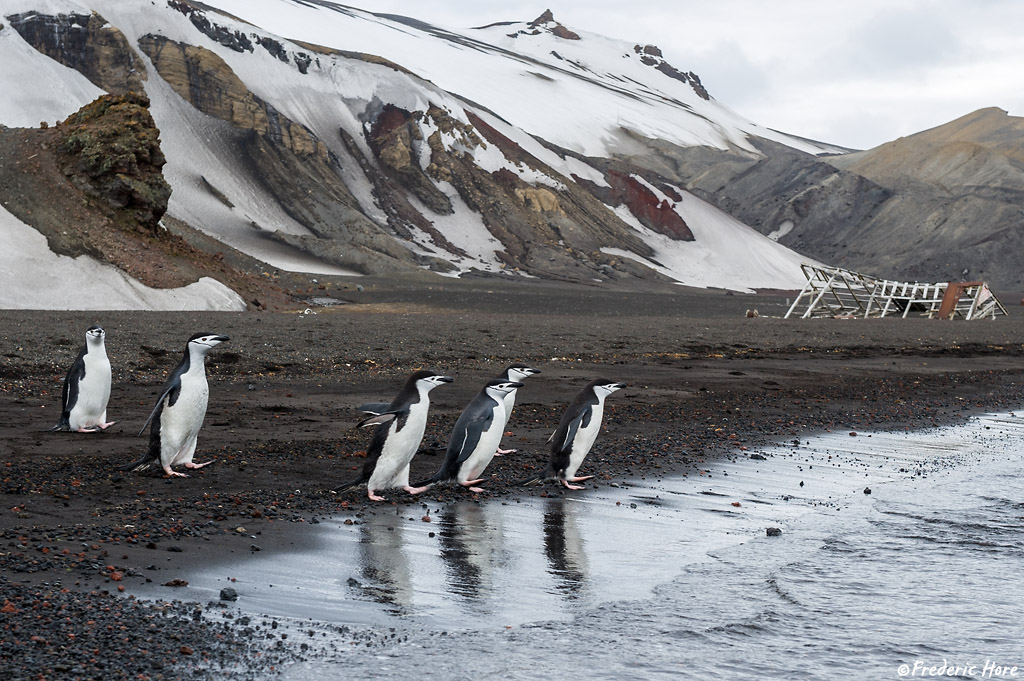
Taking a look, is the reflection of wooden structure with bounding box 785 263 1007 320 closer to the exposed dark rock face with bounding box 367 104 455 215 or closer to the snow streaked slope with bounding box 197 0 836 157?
the exposed dark rock face with bounding box 367 104 455 215

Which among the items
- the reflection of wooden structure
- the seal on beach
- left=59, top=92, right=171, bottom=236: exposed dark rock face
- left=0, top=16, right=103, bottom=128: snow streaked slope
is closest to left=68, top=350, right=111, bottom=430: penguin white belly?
the seal on beach

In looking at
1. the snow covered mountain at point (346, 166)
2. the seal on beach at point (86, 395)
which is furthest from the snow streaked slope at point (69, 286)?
the snow covered mountain at point (346, 166)

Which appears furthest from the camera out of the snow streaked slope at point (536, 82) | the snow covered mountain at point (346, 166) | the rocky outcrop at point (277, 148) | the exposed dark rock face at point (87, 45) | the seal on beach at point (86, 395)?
the snow streaked slope at point (536, 82)

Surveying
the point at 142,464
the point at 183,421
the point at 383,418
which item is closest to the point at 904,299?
the point at 383,418

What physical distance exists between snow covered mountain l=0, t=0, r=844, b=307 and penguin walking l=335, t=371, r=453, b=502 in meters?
40.1

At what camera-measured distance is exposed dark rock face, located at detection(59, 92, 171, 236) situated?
3244 centimetres

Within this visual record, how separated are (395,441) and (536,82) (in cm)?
13594

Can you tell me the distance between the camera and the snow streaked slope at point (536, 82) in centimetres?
12406

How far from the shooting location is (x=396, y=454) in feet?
25.8

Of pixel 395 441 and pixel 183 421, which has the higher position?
pixel 395 441

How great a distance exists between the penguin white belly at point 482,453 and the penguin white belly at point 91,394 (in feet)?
12.2

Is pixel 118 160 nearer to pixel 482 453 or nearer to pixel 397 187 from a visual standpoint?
pixel 482 453

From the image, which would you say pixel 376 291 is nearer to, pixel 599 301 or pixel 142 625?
pixel 599 301

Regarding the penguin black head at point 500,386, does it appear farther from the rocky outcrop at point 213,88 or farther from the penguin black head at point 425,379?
the rocky outcrop at point 213,88
